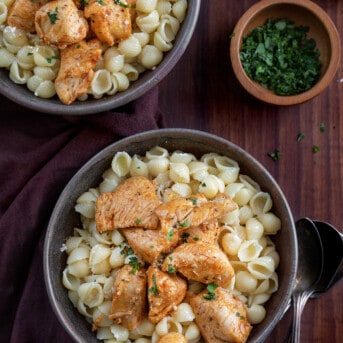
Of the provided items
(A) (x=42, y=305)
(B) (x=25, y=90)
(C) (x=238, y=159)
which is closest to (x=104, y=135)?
(B) (x=25, y=90)

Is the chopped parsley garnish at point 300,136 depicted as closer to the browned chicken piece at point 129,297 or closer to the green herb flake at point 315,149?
the green herb flake at point 315,149

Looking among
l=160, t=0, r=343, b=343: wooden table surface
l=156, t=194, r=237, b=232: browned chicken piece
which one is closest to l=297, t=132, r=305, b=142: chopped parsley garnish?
l=160, t=0, r=343, b=343: wooden table surface

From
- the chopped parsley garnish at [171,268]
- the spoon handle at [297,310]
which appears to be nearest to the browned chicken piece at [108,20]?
the chopped parsley garnish at [171,268]

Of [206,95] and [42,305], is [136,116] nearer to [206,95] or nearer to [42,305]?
[206,95]

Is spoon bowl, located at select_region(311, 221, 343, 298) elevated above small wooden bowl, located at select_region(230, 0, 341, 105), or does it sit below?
below

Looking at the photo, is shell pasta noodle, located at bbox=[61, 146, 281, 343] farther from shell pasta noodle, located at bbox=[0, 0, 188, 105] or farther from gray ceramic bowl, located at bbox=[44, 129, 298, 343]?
shell pasta noodle, located at bbox=[0, 0, 188, 105]
